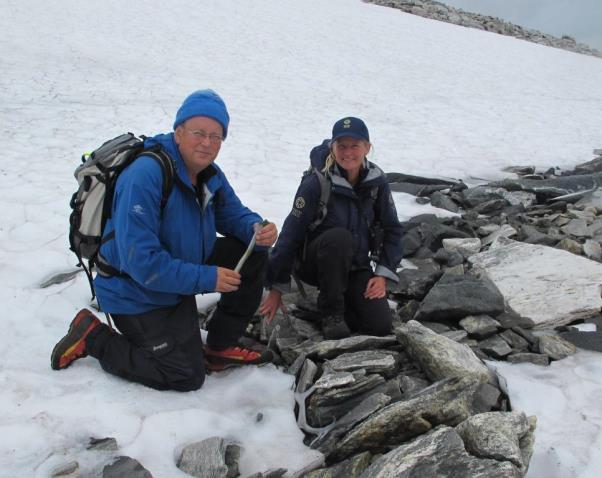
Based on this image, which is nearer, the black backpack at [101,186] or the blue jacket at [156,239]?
the blue jacket at [156,239]

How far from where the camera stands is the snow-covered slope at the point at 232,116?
3.07m

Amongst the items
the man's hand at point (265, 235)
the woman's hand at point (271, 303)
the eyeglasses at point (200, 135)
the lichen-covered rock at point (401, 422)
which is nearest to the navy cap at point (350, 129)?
the man's hand at point (265, 235)

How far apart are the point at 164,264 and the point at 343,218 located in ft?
5.19

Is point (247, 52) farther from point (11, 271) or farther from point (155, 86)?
point (11, 271)

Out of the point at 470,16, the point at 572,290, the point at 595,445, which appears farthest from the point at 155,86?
the point at 470,16

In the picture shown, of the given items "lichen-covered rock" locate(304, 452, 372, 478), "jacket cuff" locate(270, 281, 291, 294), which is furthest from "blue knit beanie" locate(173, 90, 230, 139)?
"lichen-covered rock" locate(304, 452, 372, 478)

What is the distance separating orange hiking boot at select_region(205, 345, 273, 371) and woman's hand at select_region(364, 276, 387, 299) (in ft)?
3.19

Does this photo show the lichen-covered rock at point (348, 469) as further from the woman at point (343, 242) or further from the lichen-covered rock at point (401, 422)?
the woman at point (343, 242)

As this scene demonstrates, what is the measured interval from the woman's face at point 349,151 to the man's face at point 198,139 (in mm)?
992

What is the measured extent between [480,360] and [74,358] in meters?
2.81

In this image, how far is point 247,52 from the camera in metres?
17.5

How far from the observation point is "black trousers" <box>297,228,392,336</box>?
3.92 m

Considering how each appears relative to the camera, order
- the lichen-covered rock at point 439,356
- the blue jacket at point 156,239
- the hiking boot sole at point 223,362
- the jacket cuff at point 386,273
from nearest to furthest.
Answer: the blue jacket at point 156,239, the lichen-covered rock at point 439,356, the hiking boot sole at point 223,362, the jacket cuff at point 386,273

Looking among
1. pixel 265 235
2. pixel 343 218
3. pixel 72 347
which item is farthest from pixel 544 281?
pixel 72 347
